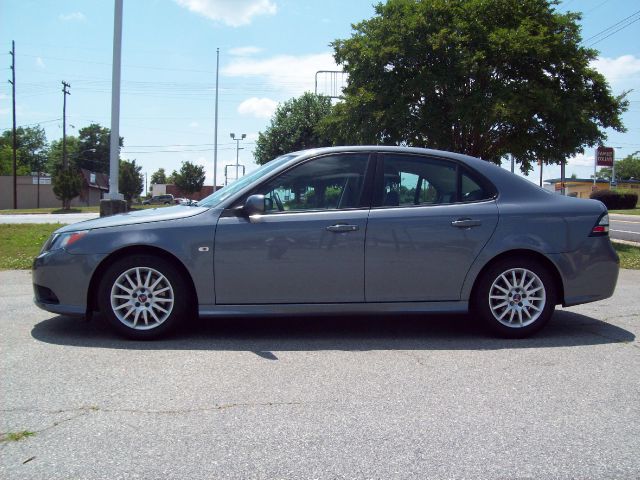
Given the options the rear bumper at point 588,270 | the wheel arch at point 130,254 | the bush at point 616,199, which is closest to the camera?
the wheel arch at point 130,254

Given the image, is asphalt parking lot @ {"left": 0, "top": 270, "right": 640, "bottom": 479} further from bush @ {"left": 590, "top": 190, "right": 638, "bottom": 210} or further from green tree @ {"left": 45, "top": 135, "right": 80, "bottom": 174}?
green tree @ {"left": 45, "top": 135, "right": 80, "bottom": 174}

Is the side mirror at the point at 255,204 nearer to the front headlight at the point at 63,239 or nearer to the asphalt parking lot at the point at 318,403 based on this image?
the asphalt parking lot at the point at 318,403

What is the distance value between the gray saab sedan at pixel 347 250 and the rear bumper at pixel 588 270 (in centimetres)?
1

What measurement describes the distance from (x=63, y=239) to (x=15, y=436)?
2261mm

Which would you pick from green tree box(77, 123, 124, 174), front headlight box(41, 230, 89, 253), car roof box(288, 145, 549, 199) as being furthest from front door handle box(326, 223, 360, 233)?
green tree box(77, 123, 124, 174)

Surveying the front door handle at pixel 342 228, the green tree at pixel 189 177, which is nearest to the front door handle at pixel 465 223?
the front door handle at pixel 342 228

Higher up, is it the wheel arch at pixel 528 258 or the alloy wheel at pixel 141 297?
the wheel arch at pixel 528 258

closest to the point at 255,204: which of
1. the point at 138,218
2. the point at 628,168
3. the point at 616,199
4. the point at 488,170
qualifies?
the point at 138,218

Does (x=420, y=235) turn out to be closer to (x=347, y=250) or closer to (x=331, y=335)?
(x=347, y=250)

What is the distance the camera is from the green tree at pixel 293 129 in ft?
109

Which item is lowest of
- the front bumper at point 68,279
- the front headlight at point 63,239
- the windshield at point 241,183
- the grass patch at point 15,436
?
the grass patch at point 15,436

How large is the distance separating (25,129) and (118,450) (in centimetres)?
11958

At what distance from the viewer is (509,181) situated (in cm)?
529

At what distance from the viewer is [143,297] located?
486cm
